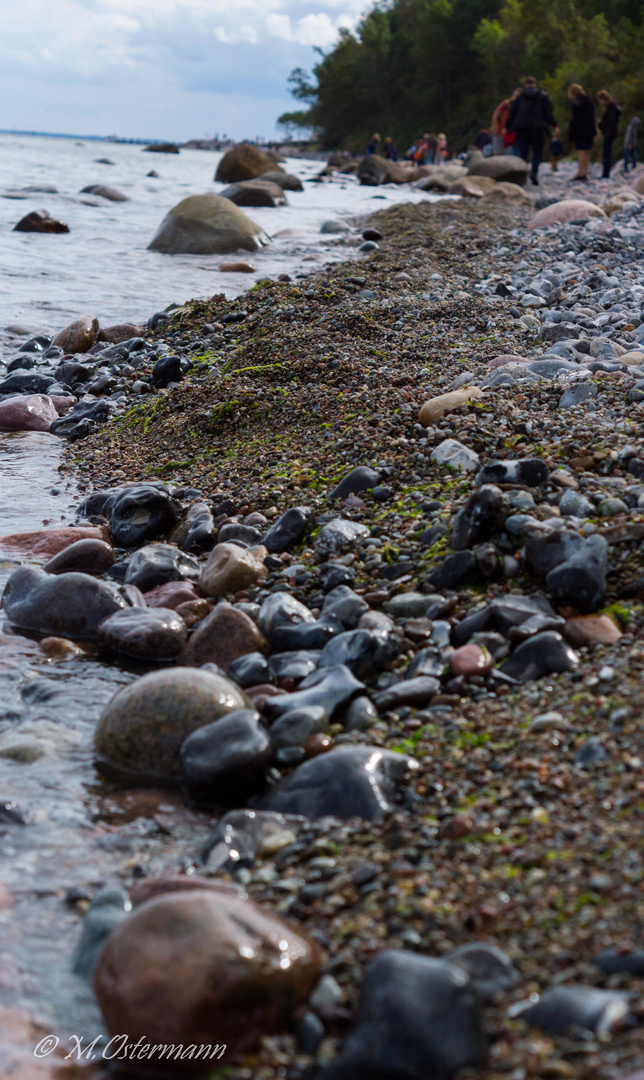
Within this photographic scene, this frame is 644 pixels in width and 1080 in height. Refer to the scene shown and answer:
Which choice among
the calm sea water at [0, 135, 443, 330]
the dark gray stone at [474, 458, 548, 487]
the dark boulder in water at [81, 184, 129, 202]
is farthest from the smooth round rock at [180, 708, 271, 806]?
the dark boulder in water at [81, 184, 129, 202]

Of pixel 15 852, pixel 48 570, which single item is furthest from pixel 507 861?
pixel 48 570

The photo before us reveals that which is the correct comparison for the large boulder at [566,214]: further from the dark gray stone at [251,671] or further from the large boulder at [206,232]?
the dark gray stone at [251,671]

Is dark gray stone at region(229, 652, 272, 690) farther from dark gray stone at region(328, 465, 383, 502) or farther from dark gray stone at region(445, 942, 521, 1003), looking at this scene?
dark gray stone at region(445, 942, 521, 1003)

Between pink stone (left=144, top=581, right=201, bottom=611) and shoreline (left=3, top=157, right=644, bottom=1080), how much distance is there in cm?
23

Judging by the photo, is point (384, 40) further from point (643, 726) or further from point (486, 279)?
point (643, 726)

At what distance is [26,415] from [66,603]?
126 inches

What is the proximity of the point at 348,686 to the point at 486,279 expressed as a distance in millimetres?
5831

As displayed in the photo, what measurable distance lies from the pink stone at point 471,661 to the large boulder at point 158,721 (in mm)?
652

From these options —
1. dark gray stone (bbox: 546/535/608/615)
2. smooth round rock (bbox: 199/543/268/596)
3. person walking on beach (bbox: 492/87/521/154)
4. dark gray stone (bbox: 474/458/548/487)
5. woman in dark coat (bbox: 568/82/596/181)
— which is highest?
person walking on beach (bbox: 492/87/521/154)

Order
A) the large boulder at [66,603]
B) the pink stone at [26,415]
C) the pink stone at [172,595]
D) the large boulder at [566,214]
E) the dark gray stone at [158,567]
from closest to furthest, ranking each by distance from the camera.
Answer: the large boulder at [66,603]
the pink stone at [172,595]
the dark gray stone at [158,567]
the pink stone at [26,415]
the large boulder at [566,214]

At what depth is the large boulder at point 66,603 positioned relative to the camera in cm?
318

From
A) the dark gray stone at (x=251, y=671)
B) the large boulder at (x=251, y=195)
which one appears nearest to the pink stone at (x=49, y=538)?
the dark gray stone at (x=251, y=671)

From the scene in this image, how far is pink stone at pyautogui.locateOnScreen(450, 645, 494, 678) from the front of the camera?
8.24 ft

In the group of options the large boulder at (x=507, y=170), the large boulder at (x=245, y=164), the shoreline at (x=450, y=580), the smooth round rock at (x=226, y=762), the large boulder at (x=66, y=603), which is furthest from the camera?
the large boulder at (x=245, y=164)
